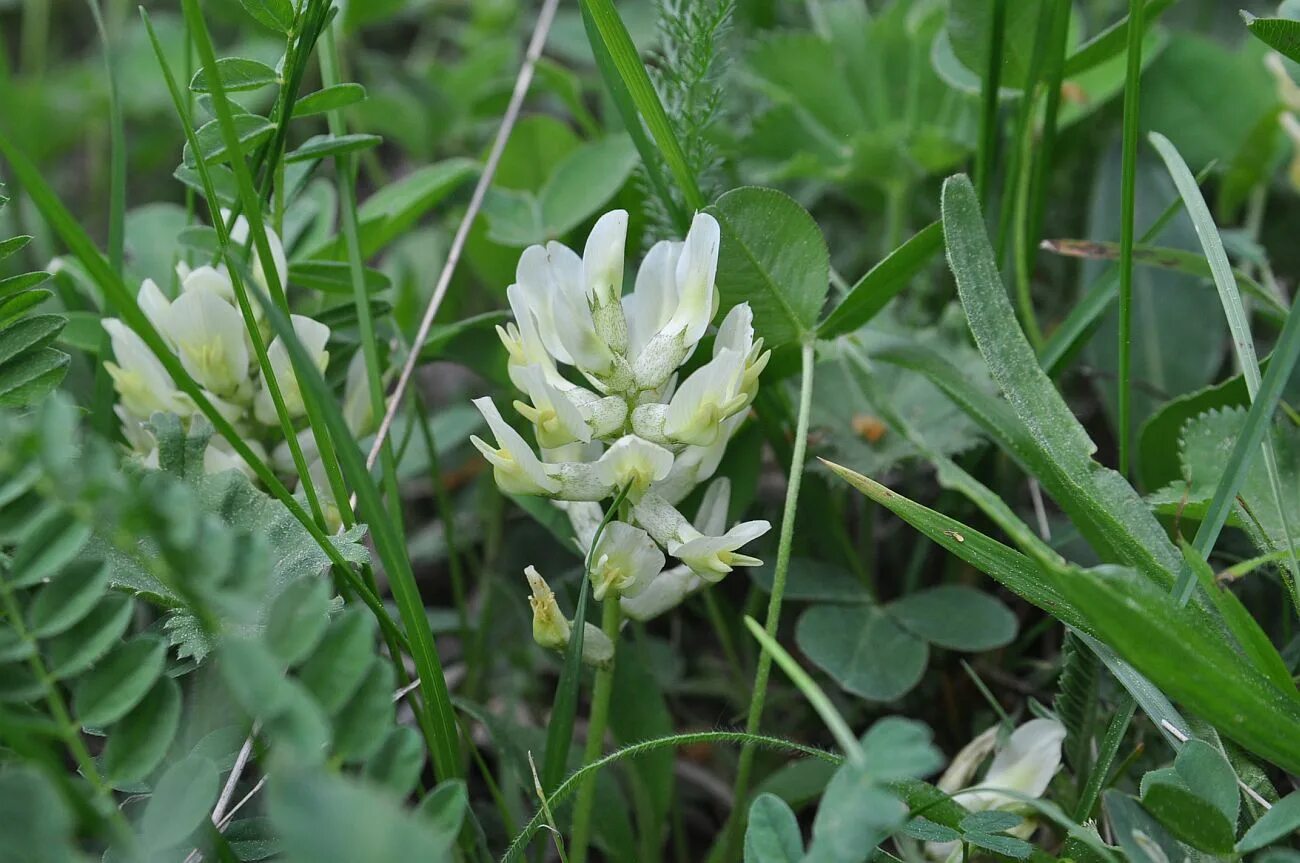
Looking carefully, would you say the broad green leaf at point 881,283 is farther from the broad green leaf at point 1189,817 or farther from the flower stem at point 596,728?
the broad green leaf at point 1189,817

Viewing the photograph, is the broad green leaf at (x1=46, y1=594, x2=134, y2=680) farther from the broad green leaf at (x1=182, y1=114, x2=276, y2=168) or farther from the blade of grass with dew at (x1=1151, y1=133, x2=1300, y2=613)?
the blade of grass with dew at (x1=1151, y1=133, x2=1300, y2=613)

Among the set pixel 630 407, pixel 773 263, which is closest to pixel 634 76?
pixel 773 263

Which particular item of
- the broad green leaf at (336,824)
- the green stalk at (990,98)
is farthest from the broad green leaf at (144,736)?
the green stalk at (990,98)

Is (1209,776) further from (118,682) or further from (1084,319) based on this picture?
(118,682)

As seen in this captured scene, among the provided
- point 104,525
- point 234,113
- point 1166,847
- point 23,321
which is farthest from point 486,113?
point 1166,847

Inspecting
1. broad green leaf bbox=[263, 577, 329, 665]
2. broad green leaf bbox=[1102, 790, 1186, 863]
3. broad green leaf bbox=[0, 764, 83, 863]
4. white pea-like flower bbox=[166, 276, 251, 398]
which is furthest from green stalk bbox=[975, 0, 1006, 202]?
broad green leaf bbox=[0, 764, 83, 863]

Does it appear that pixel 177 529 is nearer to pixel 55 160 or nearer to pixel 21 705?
pixel 21 705
